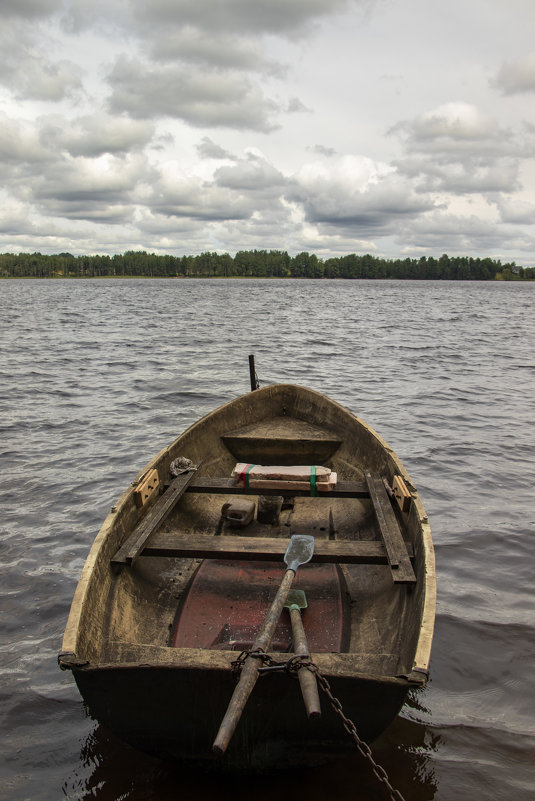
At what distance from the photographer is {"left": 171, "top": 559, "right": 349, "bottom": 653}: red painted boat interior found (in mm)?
4094

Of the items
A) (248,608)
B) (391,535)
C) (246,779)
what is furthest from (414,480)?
(246,779)

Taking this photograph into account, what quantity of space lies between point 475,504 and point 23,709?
253 inches

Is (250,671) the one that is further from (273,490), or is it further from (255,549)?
(273,490)

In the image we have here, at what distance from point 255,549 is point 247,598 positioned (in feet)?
1.89

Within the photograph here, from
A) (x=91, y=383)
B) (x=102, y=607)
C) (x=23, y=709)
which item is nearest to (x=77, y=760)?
(x=23, y=709)

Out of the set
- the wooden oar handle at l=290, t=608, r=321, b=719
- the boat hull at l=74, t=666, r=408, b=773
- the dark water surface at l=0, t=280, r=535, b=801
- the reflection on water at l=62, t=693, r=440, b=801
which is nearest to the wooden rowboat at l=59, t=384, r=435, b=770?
the boat hull at l=74, t=666, r=408, b=773

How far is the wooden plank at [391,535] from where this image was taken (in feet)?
13.3

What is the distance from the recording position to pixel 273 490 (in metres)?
5.87

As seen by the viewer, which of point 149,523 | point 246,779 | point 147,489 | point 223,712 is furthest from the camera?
point 147,489

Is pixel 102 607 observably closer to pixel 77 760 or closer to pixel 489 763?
pixel 77 760

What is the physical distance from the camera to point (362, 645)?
13.4 ft

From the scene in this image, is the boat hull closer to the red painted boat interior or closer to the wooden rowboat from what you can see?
the wooden rowboat

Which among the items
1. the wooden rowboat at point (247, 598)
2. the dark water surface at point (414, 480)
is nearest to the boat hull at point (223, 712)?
the wooden rowboat at point (247, 598)

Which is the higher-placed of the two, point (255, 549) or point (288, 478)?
point (288, 478)
